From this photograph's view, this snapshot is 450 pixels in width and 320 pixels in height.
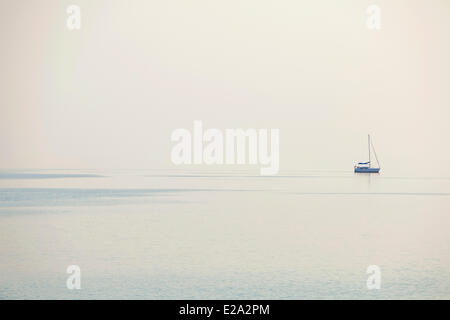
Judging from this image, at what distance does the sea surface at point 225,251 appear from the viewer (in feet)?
66.5

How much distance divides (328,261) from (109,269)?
27.7 ft

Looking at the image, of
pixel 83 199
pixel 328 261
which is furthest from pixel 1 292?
pixel 83 199

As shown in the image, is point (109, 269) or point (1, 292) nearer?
point (1, 292)

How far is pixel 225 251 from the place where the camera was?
89.9 feet

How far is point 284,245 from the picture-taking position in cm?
2920

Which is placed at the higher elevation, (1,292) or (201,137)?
(201,137)

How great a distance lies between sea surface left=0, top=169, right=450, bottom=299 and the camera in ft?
66.5
